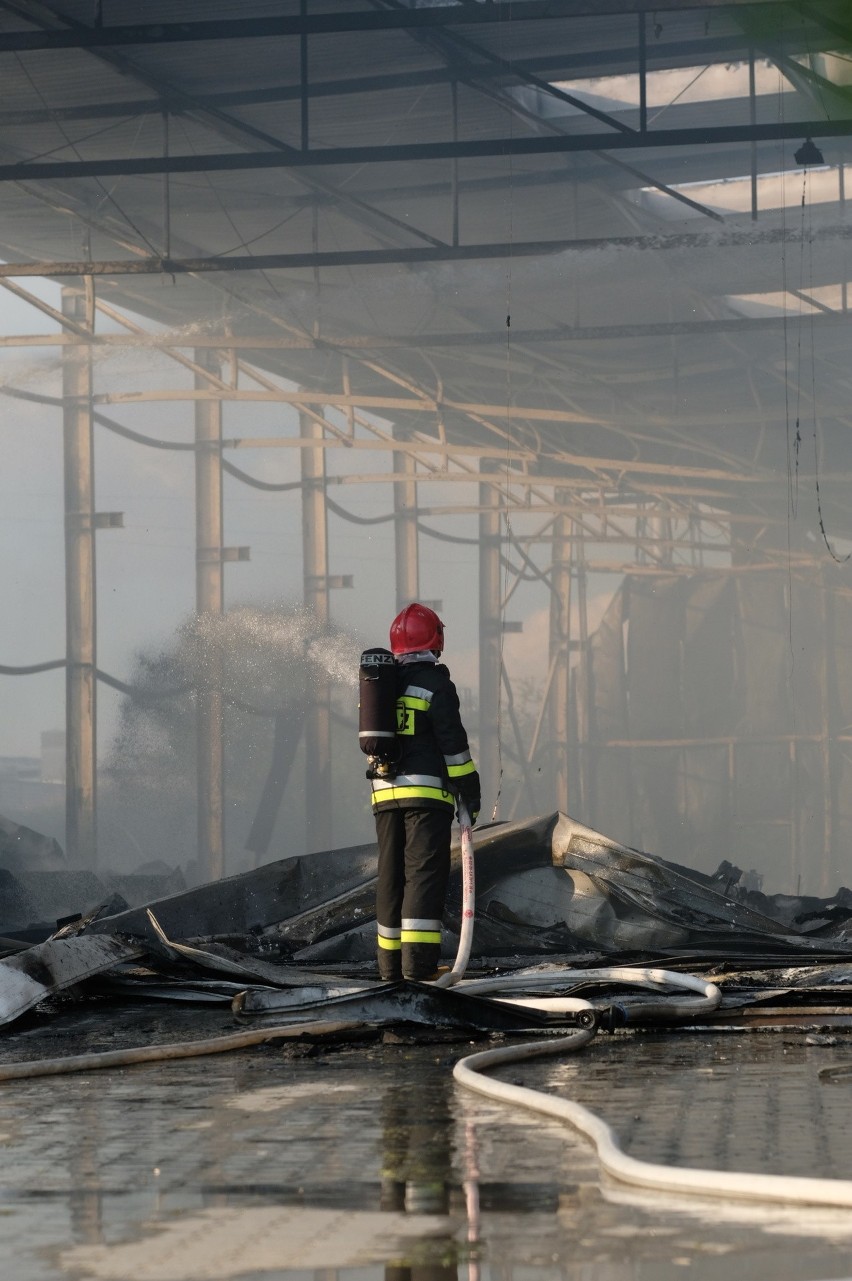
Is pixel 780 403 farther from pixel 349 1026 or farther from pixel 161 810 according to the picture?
pixel 349 1026

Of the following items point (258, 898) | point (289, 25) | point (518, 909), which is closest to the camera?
point (518, 909)

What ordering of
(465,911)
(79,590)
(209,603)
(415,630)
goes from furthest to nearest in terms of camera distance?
(79,590)
(209,603)
(415,630)
(465,911)

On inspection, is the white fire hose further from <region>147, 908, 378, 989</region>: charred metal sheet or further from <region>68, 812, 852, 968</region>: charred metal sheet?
<region>68, 812, 852, 968</region>: charred metal sheet

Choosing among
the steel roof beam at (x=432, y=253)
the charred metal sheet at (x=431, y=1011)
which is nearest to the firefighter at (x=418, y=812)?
the charred metal sheet at (x=431, y=1011)

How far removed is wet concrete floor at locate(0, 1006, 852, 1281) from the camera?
2402mm

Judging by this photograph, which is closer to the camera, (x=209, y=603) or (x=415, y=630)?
(x=415, y=630)

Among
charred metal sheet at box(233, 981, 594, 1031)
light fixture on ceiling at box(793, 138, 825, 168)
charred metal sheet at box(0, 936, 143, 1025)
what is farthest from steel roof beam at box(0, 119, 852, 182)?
charred metal sheet at box(233, 981, 594, 1031)

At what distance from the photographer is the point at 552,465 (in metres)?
13.9

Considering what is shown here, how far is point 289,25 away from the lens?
10945 mm

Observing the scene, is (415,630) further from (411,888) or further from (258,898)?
(258,898)

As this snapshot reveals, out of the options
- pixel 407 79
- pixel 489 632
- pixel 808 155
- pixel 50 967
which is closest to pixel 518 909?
pixel 50 967

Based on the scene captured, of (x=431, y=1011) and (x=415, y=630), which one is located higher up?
(x=415, y=630)

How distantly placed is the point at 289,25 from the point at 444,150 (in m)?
1.38

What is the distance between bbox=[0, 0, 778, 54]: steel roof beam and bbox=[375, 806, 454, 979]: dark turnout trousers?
22.2 ft
